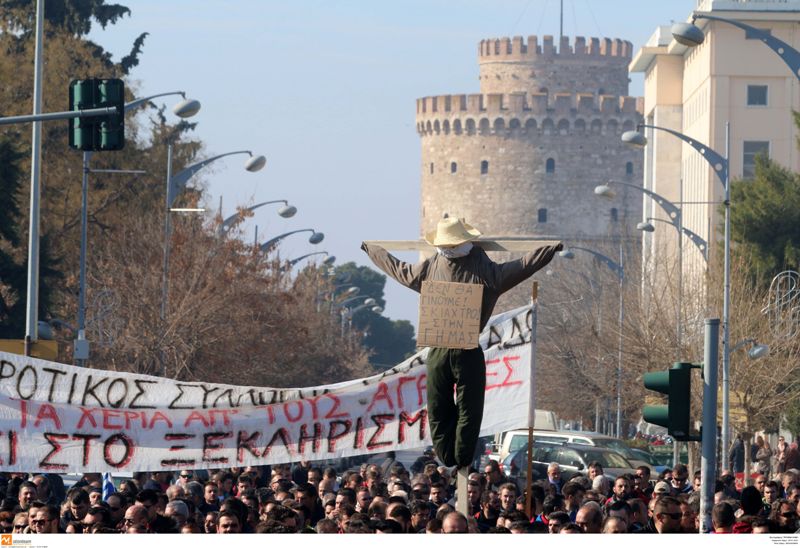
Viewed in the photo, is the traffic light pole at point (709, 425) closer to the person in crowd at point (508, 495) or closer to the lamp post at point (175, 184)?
the person in crowd at point (508, 495)

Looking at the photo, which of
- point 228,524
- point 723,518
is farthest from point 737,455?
point 228,524

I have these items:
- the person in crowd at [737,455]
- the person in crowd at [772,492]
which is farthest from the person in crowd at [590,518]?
the person in crowd at [737,455]

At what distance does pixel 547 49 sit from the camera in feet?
380

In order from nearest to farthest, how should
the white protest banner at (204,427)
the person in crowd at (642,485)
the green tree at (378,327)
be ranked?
the white protest banner at (204,427), the person in crowd at (642,485), the green tree at (378,327)

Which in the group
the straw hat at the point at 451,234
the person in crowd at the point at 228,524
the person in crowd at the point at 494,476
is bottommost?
the person in crowd at the point at 228,524

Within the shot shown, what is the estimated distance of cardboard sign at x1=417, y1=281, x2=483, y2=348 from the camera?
10695 millimetres

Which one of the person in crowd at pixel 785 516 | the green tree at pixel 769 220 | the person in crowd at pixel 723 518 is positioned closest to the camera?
the person in crowd at pixel 785 516

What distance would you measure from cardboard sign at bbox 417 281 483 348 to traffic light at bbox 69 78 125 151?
8948 millimetres

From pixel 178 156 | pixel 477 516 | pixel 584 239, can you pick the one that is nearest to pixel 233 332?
pixel 178 156

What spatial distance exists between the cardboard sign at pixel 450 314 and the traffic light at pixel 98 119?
8948 mm

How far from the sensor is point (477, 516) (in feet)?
48.2

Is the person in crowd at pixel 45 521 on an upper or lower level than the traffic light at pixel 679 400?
lower

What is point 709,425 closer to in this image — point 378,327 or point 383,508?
point 383,508

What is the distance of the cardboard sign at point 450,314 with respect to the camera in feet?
35.1
